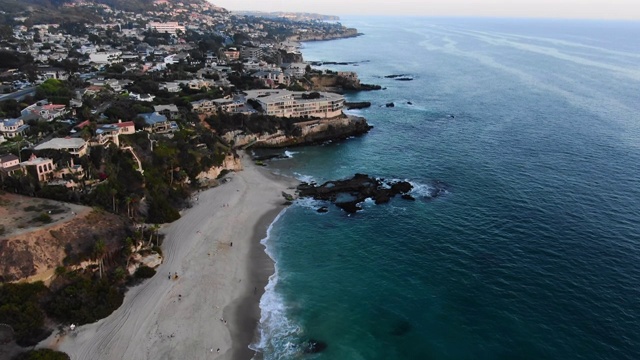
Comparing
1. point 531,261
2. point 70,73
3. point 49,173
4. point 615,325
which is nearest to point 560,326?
point 615,325

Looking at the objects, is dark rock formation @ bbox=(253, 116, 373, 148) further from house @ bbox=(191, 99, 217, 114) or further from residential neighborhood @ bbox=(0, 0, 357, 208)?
house @ bbox=(191, 99, 217, 114)

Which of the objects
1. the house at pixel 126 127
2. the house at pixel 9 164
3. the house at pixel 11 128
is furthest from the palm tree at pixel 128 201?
the house at pixel 11 128

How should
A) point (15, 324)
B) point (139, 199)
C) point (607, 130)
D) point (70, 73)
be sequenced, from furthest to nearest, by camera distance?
point (70, 73) < point (607, 130) < point (139, 199) < point (15, 324)

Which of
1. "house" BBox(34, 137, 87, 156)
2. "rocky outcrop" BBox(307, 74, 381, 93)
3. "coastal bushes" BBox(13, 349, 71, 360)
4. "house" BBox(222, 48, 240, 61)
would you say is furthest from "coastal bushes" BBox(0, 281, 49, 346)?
"house" BBox(222, 48, 240, 61)

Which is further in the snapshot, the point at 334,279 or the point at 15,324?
the point at 334,279

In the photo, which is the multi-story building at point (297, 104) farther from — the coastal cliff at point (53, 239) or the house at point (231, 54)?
the house at point (231, 54)

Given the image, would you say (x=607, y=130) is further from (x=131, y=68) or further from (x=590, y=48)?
(x=590, y=48)

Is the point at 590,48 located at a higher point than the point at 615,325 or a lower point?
higher
